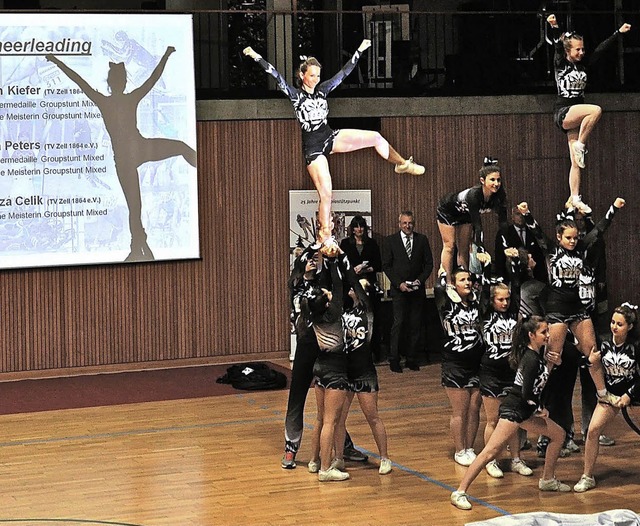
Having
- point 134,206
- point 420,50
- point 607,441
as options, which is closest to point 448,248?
point 607,441

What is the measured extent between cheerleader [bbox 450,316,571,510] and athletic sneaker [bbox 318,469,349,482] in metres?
1.00

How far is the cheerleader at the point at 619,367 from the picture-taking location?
25.9 feet

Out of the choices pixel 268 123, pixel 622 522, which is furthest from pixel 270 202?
pixel 622 522

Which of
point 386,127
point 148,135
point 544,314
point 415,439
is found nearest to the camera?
point 544,314

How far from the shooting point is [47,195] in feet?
42.1

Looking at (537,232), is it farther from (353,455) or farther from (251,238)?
(251,238)

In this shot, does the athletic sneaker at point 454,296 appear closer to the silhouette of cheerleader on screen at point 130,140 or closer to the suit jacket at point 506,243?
the suit jacket at point 506,243

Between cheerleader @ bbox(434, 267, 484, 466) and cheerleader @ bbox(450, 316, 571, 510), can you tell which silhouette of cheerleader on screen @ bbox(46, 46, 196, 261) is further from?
cheerleader @ bbox(450, 316, 571, 510)

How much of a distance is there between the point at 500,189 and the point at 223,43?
7620 millimetres

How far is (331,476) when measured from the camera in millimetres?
8445

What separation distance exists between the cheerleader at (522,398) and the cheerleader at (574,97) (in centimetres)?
137

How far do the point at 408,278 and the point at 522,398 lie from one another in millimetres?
5651

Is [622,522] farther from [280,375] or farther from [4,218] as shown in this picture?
[4,218]

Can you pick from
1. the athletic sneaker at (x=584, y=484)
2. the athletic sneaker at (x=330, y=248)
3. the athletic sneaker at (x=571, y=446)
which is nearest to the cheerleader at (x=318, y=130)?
the athletic sneaker at (x=330, y=248)
